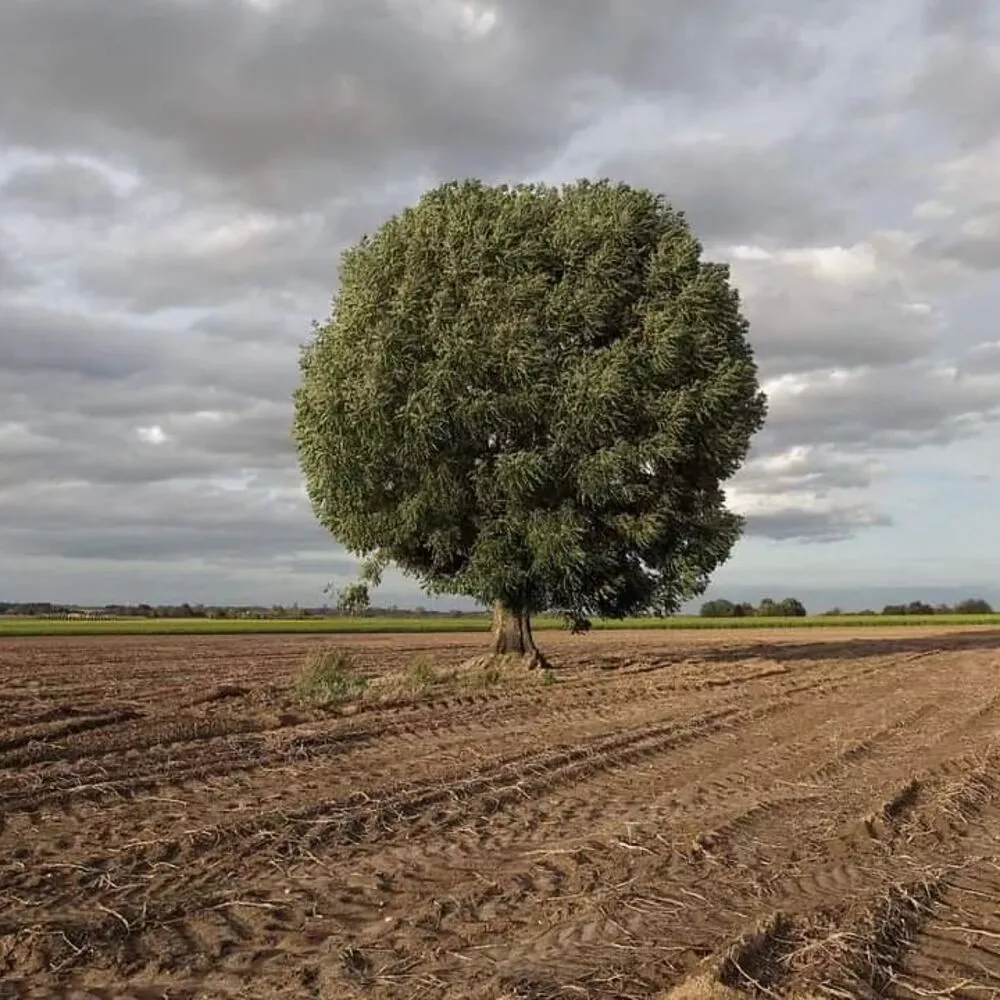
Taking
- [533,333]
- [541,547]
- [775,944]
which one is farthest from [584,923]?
[533,333]

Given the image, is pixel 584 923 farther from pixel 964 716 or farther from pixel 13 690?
pixel 13 690

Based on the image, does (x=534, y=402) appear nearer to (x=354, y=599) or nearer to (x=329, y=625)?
(x=354, y=599)

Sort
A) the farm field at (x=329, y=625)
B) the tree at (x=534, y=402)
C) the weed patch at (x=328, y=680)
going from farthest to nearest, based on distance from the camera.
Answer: the farm field at (x=329, y=625)
the tree at (x=534, y=402)
the weed patch at (x=328, y=680)

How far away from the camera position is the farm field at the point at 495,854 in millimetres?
6281

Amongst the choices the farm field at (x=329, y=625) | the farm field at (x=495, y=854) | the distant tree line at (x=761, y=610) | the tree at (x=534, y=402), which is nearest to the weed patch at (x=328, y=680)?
the farm field at (x=495, y=854)

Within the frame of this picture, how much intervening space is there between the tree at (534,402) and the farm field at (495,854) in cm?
843

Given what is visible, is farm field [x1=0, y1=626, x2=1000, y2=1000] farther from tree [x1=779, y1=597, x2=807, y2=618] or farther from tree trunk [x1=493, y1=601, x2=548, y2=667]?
tree [x1=779, y1=597, x2=807, y2=618]

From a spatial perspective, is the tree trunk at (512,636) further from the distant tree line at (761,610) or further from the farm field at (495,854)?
the distant tree line at (761,610)

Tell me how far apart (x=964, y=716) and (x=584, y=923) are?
1501 centimetres

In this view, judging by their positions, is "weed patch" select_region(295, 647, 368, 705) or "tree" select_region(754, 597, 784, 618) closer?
"weed patch" select_region(295, 647, 368, 705)

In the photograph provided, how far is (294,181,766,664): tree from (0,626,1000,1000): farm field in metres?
8.43

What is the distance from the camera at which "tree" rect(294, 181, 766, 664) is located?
27.0m

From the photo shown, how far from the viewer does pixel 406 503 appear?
90.8 feet

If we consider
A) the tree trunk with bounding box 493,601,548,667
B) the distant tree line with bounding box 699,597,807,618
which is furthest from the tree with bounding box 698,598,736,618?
the tree trunk with bounding box 493,601,548,667
